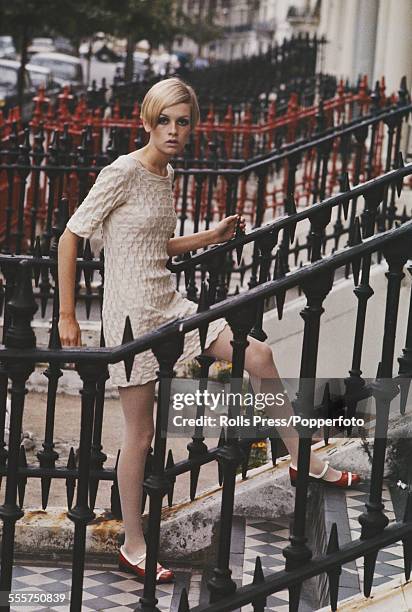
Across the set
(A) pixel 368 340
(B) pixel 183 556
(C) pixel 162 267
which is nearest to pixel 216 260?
(C) pixel 162 267

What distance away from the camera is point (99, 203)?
4.68 metres

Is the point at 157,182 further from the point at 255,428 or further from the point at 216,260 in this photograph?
the point at 255,428

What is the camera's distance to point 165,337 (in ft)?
12.3

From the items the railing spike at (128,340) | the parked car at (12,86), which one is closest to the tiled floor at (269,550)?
the railing spike at (128,340)

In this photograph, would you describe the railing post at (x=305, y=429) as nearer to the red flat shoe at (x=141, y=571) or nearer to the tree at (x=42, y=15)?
the red flat shoe at (x=141, y=571)

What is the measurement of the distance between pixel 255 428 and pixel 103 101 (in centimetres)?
1078

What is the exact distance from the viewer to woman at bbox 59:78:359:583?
4656 millimetres

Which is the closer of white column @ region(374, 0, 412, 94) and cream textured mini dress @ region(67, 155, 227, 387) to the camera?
cream textured mini dress @ region(67, 155, 227, 387)

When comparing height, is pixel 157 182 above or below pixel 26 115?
above

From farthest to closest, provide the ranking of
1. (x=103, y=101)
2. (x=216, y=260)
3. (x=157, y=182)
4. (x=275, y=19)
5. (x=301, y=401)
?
(x=275, y=19) < (x=103, y=101) < (x=216, y=260) < (x=157, y=182) < (x=301, y=401)

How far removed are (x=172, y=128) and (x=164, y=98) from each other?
107mm

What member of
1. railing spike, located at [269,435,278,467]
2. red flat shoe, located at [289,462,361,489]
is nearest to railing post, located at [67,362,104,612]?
red flat shoe, located at [289,462,361,489]

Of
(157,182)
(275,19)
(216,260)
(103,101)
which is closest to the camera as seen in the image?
(157,182)

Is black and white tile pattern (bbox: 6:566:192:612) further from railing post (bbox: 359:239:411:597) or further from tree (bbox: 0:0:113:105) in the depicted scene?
tree (bbox: 0:0:113:105)
